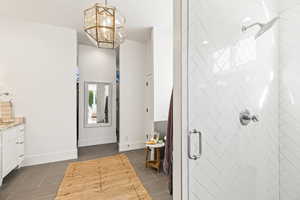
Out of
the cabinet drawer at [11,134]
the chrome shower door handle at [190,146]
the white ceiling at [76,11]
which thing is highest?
the white ceiling at [76,11]

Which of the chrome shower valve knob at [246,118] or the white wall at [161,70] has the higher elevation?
the white wall at [161,70]

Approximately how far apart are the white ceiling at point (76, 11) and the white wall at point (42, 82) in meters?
0.25

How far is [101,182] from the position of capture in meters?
2.21

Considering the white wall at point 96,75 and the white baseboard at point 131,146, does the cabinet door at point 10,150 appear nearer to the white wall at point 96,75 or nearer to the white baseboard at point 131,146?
the white wall at point 96,75

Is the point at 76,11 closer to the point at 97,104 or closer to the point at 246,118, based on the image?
the point at 97,104

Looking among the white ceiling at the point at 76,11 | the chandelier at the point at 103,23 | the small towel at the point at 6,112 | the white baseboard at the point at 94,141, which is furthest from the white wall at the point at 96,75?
the chandelier at the point at 103,23

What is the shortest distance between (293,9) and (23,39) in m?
4.38

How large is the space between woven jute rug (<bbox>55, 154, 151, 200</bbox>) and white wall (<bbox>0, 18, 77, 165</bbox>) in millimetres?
779

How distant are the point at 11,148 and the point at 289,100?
3.85 m

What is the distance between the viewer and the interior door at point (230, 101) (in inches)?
37.2

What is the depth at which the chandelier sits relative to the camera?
71.5 inches

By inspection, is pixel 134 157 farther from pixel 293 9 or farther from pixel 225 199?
pixel 293 9

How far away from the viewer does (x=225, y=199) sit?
1080 millimetres

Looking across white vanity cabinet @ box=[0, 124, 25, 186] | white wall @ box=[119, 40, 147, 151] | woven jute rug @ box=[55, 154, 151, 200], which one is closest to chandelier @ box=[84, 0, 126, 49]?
white wall @ box=[119, 40, 147, 151]
